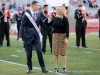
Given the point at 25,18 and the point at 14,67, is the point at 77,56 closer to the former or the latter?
the point at 14,67

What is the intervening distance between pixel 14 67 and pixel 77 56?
12.9 feet

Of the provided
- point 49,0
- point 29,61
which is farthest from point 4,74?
point 49,0

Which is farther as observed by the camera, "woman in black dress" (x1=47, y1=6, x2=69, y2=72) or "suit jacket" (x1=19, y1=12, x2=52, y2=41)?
"woman in black dress" (x1=47, y1=6, x2=69, y2=72)

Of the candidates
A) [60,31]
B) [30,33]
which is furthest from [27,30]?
[60,31]

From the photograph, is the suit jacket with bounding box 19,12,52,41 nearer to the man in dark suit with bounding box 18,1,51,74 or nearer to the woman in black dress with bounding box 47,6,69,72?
the man in dark suit with bounding box 18,1,51,74

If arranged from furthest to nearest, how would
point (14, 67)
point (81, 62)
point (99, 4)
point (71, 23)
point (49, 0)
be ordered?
point (99, 4), point (71, 23), point (49, 0), point (81, 62), point (14, 67)

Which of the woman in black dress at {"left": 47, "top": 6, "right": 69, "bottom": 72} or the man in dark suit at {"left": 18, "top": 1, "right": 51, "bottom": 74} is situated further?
the woman in black dress at {"left": 47, "top": 6, "right": 69, "bottom": 72}

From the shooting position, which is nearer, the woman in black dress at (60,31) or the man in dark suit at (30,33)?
the man in dark suit at (30,33)

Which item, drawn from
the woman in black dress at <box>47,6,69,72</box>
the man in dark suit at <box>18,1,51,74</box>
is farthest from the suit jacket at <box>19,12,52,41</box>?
the woman in black dress at <box>47,6,69,72</box>

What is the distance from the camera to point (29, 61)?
38.4 ft

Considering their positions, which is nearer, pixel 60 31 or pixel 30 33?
pixel 30 33

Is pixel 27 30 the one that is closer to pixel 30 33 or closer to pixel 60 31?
pixel 30 33

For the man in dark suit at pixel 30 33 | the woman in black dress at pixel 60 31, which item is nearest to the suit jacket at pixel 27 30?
the man in dark suit at pixel 30 33

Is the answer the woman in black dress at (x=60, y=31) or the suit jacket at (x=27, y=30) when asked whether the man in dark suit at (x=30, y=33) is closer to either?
the suit jacket at (x=27, y=30)
